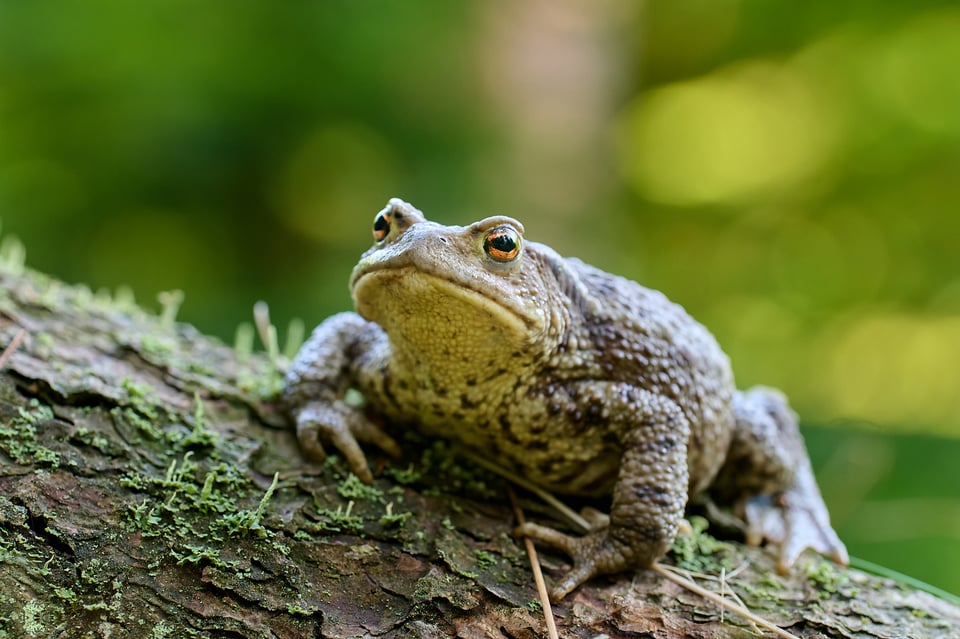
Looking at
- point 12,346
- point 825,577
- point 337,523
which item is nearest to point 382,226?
point 337,523

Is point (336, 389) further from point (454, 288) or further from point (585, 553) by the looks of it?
point (585, 553)

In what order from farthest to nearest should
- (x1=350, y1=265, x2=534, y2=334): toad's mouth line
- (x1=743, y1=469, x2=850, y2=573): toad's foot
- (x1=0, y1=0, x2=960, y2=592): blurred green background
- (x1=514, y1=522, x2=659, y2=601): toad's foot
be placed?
(x1=0, y1=0, x2=960, y2=592): blurred green background, (x1=743, y1=469, x2=850, y2=573): toad's foot, (x1=514, y1=522, x2=659, y2=601): toad's foot, (x1=350, y1=265, x2=534, y2=334): toad's mouth line

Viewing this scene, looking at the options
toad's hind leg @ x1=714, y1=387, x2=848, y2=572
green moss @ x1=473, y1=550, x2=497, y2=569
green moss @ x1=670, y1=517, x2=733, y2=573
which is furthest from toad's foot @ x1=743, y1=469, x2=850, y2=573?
green moss @ x1=473, y1=550, x2=497, y2=569

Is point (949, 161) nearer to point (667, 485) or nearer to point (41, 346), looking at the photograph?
point (667, 485)

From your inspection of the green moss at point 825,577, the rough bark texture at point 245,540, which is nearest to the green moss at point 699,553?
the rough bark texture at point 245,540

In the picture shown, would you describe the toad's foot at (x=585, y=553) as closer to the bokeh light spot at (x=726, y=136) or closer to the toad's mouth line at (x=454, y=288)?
the toad's mouth line at (x=454, y=288)

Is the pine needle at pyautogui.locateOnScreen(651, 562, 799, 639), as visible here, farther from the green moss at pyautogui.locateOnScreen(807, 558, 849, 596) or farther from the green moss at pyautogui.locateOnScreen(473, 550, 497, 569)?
the green moss at pyautogui.locateOnScreen(473, 550, 497, 569)

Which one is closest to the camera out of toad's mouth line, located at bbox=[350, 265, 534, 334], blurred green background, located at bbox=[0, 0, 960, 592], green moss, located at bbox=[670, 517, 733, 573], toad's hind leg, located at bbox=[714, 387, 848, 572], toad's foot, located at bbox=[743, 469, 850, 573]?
toad's mouth line, located at bbox=[350, 265, 534, 334]
